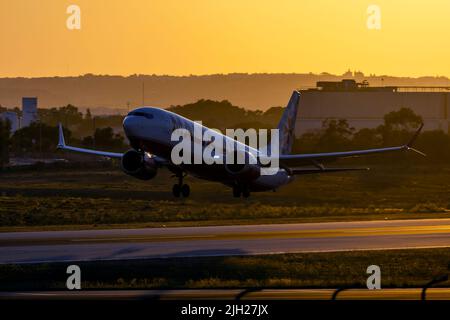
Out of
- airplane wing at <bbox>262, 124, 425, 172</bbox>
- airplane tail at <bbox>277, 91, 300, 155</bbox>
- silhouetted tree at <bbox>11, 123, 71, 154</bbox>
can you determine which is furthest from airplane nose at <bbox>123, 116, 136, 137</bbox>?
silhouetted tree at <bbox>11, 123, 71, 154</bbox>

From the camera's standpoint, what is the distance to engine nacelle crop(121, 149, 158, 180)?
60.9 metres

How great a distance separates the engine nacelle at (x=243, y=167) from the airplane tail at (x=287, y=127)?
1532cm

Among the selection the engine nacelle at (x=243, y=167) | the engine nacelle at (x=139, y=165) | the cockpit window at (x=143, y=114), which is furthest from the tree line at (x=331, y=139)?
the cockpit window at (x=143, y=114)

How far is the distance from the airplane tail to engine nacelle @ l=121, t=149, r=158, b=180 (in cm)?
1959

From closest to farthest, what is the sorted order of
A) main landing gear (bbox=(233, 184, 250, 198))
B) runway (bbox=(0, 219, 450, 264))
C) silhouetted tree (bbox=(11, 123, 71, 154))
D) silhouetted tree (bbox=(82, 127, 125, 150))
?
runway (bbox=(0, 219, 450, 264)) < main landing gear (bbox=(233, 184, 250, 198)) < silhouetted tree (bbox=(82, 127, 125, 150)) < silhouetted tree (bbox=(11, 123, 71, 154))

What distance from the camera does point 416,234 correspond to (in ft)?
173

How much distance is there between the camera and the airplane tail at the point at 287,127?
262ft

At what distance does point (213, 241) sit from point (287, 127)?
3283 cm

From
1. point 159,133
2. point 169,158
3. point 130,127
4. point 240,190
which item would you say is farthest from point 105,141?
point 159,133

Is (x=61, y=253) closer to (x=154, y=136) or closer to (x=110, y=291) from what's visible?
(x=110, y=291)

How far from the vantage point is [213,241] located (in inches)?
1932

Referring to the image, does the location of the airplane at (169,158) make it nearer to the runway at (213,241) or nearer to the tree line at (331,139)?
the runway at (213,241)

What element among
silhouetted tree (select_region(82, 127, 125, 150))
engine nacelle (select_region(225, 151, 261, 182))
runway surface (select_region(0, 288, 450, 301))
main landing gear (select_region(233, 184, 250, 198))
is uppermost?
silhouetted tree (select_region(82, 127, 125, 150))

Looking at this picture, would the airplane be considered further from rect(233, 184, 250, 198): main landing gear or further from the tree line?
the tree line
